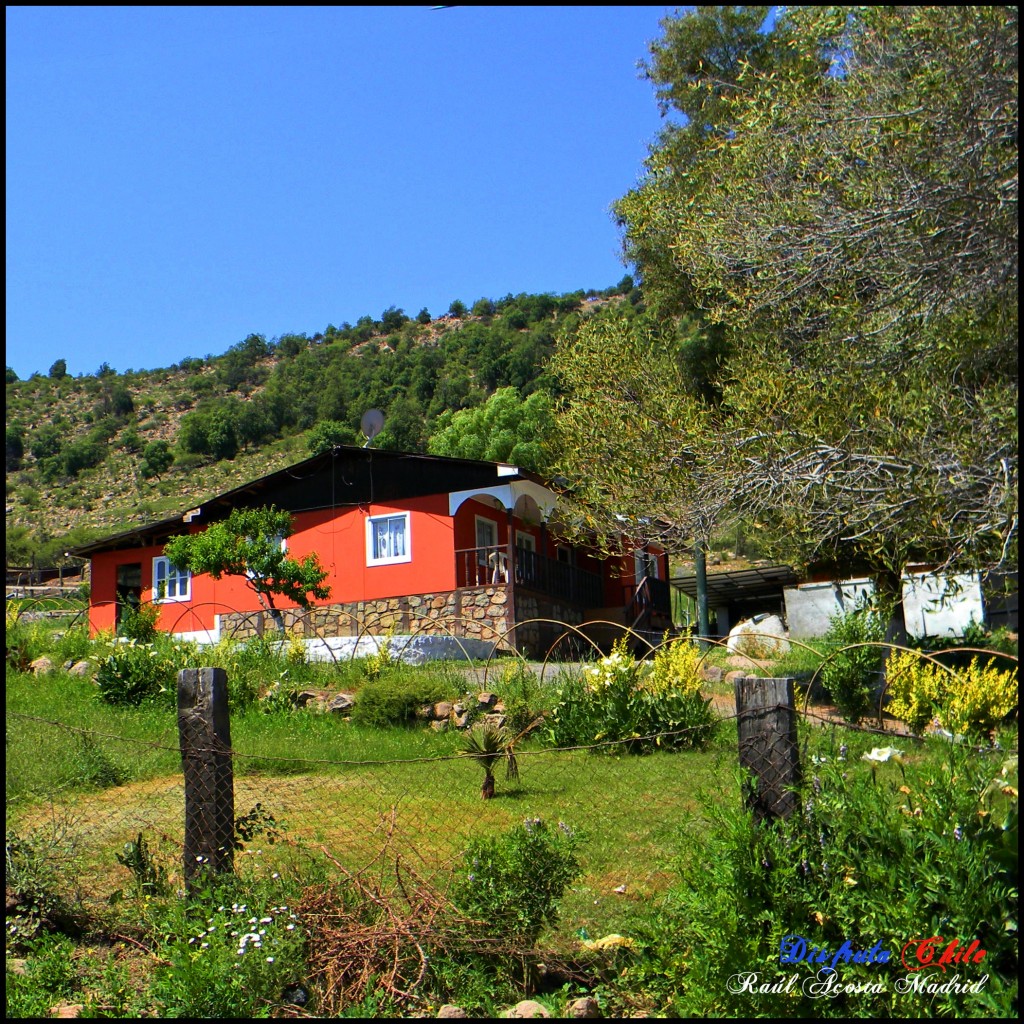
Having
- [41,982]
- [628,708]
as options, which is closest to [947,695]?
[628,708]

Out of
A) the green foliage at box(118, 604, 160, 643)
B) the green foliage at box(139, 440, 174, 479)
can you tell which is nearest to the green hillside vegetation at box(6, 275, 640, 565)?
the green foliage at box(139, 440, 174, 479)

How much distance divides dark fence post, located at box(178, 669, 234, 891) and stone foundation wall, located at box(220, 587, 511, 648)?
12486mm

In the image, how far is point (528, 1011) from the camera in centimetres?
411

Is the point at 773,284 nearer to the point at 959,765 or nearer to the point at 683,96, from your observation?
the point at 959,765

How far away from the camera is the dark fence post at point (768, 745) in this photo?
14.8ft

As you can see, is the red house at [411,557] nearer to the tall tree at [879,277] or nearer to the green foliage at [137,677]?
the green foliage at [137,677]

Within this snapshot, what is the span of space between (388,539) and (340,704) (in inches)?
341

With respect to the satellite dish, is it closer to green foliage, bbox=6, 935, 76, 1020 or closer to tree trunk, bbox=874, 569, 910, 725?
tree trunk, bbox=874, 569, 910, 725

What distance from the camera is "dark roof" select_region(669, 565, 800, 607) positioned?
25.7 meters

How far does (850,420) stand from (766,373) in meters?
1.13

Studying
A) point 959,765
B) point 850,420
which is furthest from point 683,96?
point 959,765

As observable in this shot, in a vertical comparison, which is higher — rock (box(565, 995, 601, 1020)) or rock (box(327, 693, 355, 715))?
rock (box(327, 693, 355, 715))

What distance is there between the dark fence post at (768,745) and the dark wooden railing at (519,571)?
46.1 feet

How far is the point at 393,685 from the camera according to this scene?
12203 millimetres
